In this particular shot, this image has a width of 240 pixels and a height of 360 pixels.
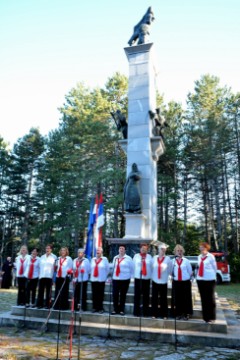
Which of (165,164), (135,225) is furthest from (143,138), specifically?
(165,164)

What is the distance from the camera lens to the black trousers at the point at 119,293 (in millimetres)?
5727

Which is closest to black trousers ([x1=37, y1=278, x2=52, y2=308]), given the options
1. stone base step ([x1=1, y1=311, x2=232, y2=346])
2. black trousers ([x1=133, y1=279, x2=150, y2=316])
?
stone base step ([x1=1, y1=311, x2=232, y2=346])

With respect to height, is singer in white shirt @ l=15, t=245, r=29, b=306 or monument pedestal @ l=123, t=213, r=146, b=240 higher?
monument pedestal @ l=123, t=213, r=146, b=240

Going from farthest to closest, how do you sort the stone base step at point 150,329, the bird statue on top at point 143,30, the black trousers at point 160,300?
the bird statue on top at point 143,30
the black trousers at point 160,300
the stone base step at point 150,329

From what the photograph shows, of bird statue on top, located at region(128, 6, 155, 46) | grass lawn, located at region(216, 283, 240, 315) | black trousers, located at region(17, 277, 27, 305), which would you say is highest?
bird statue on top, located at region(128, 6, 155, 46)

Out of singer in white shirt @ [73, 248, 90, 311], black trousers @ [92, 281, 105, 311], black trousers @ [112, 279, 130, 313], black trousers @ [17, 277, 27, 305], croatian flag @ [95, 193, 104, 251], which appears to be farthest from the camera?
croatian flag @ [95, 193, 104, 251]

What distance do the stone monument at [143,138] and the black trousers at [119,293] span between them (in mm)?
2672

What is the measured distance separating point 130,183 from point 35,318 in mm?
4521

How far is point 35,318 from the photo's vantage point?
5871mm

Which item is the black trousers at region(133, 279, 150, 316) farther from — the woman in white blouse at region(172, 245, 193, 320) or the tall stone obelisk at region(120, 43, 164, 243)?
the tall stone obelisk at region(120, 43, 164, 243)

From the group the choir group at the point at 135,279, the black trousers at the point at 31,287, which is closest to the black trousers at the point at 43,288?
the choir group at the point at 135,279

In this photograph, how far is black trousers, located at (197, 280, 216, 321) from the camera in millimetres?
5145

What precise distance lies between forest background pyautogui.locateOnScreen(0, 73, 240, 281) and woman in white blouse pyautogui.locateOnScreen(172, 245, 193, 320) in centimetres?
1422

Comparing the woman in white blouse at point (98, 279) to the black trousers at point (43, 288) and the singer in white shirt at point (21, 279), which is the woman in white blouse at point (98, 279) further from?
the singer in white shirt at point (21, 279)
